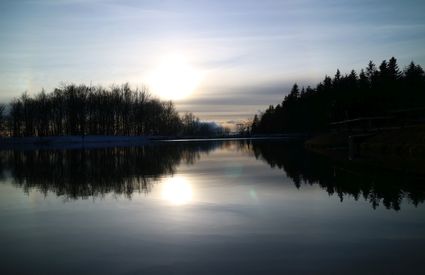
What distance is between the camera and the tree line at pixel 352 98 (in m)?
47.8

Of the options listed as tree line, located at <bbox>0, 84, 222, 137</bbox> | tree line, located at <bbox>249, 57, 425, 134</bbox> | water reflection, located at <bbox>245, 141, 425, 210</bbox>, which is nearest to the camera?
water reflection, located at <bbox>245, 141, 425, 210</bbox>

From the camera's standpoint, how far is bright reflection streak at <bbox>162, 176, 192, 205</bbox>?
12.1m

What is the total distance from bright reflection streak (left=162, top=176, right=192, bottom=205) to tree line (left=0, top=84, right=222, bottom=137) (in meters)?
87.8

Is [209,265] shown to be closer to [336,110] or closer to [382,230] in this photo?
[382,230]

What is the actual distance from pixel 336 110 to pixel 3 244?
5478cm

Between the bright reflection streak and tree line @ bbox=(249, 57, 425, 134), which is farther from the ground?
tree line @ bbox=(249, 57, 425, 134)

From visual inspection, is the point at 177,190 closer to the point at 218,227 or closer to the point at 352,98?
the point at 218,227

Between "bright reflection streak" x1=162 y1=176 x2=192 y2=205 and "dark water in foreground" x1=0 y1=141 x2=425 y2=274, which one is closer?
"dark water in foreground" x1=0 y1=141 x2=425 y2=274

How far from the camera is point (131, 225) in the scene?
8.97 m

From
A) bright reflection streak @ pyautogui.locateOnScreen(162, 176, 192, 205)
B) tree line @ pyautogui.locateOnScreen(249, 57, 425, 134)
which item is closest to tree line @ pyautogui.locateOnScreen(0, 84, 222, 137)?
tree line @ pyautogui.locateOnScreen(249, 57, 425, 134)

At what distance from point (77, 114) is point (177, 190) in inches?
3640

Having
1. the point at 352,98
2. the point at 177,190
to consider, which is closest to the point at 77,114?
the point at 352,98

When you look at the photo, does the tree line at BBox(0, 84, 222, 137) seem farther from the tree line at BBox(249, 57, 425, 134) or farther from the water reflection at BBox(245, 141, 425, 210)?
the water reflection at BBox(245, 141, 425, 210)

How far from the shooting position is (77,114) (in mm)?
100938
